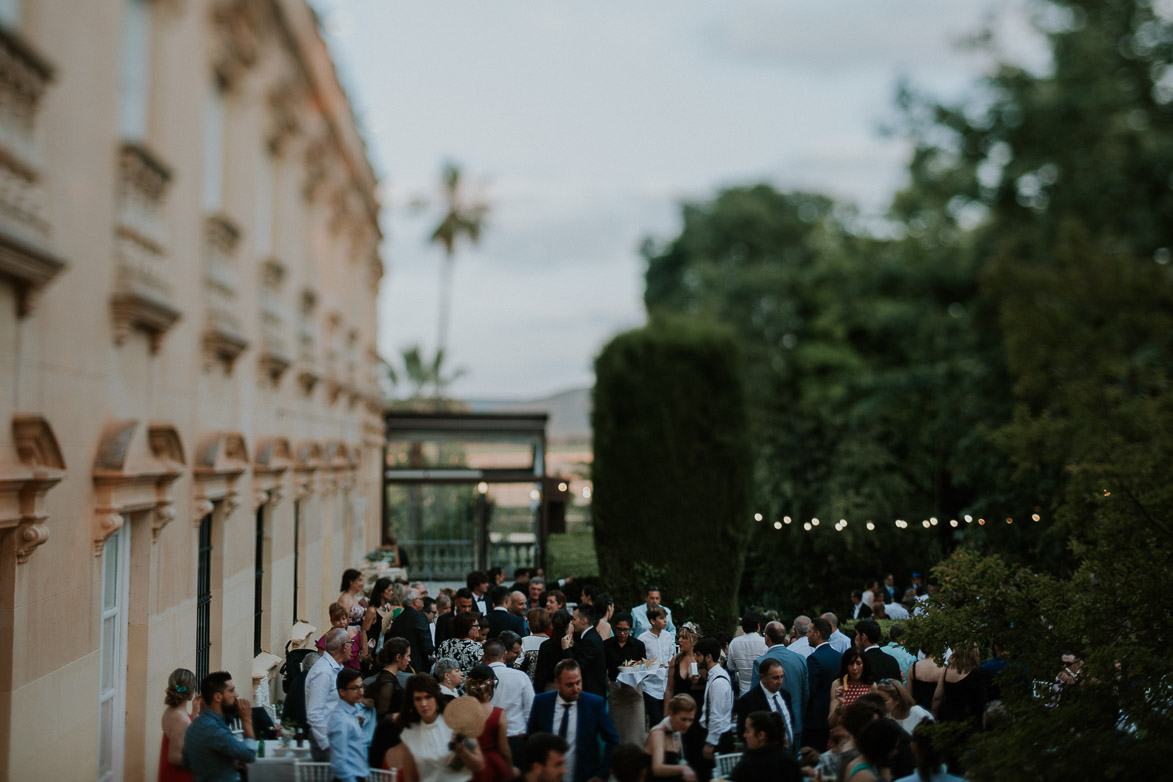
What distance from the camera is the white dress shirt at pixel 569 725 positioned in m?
7.53

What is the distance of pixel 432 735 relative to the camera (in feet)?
23.4

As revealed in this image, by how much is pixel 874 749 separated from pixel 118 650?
17.6 ft

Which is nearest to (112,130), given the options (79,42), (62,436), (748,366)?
(79,42)

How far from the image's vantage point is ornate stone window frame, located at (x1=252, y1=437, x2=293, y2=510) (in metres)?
11.7

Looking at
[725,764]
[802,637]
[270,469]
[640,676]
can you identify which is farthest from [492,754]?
[270,469]

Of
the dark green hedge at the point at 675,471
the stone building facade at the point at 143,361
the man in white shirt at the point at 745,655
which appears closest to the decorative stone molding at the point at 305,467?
the stone building facade at the point at 143,361

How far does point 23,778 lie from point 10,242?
2.91 m

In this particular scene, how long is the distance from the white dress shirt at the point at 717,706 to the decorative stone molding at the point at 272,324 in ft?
21.0

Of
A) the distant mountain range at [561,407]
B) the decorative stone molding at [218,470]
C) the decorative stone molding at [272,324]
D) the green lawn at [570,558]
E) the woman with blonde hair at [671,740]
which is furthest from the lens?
the distant mountain range at [561,407]

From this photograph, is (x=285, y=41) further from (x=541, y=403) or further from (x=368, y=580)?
(x=541, y=403)

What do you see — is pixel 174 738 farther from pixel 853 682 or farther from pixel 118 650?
pixel 853 682

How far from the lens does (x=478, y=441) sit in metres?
28.0

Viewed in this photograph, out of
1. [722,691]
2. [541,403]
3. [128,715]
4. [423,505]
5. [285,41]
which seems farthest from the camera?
[541,403]

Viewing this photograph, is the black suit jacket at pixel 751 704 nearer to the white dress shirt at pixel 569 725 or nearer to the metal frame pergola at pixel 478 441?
the white dress shirt at pixel 569 725
